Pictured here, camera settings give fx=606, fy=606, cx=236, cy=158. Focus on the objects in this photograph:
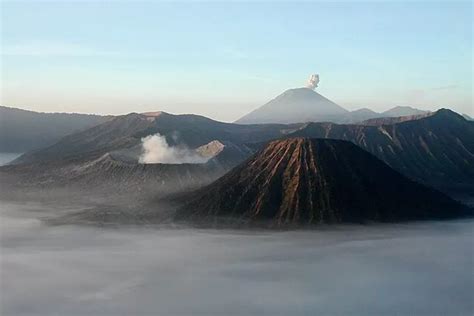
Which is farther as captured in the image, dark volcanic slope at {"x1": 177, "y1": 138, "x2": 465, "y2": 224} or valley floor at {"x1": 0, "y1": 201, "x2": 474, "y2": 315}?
dark volcanic slope at {"x1": 177, "y1": 138, "x2": 465, "y2": 224}

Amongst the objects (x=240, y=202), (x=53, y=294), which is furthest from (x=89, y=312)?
(x=240, y=202)

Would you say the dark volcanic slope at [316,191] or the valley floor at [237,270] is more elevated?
the dark volcanic slope at [316,191]

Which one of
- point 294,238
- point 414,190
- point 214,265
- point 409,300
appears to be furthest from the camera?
point 414,190

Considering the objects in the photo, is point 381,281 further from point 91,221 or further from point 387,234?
point 91,221

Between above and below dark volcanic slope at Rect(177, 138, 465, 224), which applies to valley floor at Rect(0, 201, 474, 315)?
below
